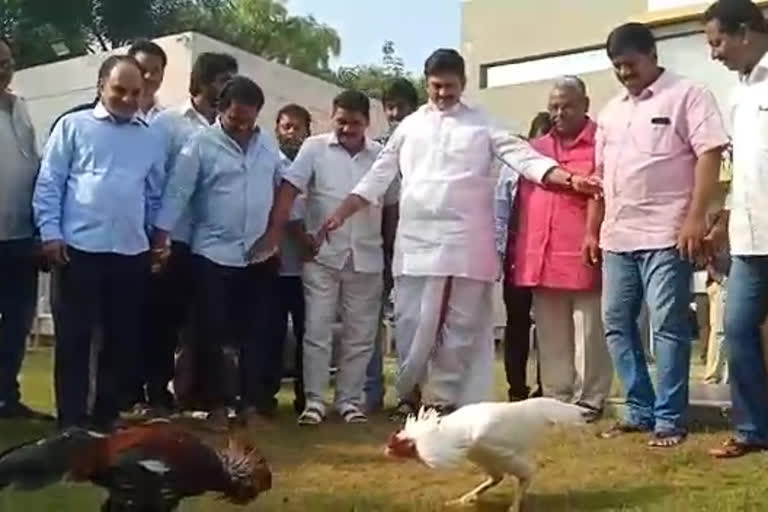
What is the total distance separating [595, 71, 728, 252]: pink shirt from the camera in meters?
6.39

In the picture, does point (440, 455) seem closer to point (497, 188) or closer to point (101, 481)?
point (101, 481)

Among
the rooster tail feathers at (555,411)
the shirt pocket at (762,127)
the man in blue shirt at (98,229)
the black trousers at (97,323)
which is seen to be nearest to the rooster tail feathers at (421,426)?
the rooster tail feathers at (555,411)

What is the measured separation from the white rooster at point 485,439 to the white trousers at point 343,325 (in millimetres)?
2328

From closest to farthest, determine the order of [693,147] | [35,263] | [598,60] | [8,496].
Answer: [8,496], [693,147], [35,263], [598,60]

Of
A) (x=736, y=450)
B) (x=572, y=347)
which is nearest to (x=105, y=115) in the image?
(x=572, y=347)

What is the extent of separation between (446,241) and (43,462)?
3.45m

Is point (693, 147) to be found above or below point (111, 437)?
above

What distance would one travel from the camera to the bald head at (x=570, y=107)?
7457 mm

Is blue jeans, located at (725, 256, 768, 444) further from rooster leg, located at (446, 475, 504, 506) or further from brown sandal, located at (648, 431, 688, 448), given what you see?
rooster leg, located at (446, 475, 504, 506)

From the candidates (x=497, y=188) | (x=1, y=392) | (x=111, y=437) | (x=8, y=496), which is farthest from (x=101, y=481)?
(x=497, y=188)

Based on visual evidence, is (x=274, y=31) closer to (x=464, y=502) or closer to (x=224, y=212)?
(x=224, y=212)

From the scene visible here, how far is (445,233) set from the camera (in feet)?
23.7

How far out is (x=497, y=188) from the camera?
8.16 m

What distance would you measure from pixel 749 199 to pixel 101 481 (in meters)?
3.21
